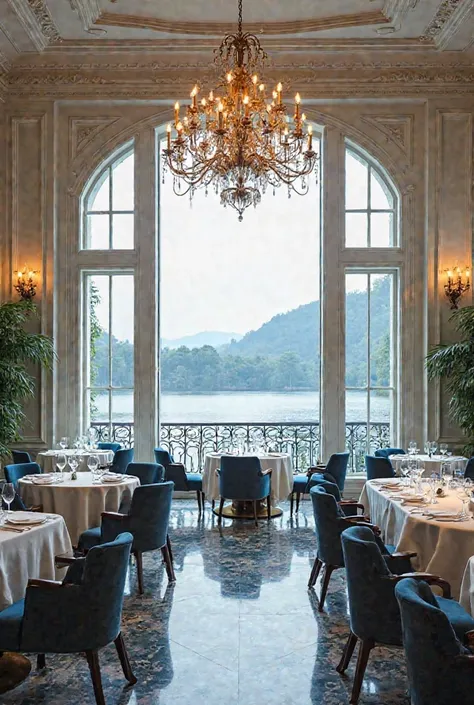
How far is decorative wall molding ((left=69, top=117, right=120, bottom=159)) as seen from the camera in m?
9.25

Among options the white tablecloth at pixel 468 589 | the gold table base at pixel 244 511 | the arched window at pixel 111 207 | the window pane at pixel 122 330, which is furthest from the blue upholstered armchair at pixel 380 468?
the arched window at pixel 111 207

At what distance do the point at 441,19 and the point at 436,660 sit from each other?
7571 millimetres

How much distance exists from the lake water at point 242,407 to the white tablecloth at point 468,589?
5577mm

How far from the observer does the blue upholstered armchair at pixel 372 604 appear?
3436mm

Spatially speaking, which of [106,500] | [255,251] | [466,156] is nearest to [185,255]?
[255,251]

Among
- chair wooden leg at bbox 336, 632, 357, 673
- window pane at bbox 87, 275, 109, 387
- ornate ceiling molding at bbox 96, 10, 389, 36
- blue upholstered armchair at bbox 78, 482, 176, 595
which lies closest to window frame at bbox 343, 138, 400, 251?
ornate ceiling molding at bbox 96, 10, 389, 36

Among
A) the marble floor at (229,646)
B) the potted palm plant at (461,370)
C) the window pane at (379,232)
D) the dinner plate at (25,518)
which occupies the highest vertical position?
the window pane at (379,232)

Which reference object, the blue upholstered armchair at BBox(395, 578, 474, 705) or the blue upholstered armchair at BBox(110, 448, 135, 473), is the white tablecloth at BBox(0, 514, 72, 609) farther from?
the blue upholstered armchair at BBox(110, 448, 135, 473)

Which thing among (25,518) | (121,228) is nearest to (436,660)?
(25,518)

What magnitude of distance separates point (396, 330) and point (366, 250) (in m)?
1.17

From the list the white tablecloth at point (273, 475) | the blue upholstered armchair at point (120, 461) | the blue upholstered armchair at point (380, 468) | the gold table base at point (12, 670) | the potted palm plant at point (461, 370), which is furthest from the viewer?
the potted palm plant at point (461, 370)

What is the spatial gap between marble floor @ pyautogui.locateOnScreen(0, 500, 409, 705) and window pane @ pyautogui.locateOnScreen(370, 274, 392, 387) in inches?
137

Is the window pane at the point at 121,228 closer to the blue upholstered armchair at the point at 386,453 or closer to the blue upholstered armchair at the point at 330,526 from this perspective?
the blue upholstered armchair at the point at 386,453

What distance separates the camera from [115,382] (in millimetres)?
9438
